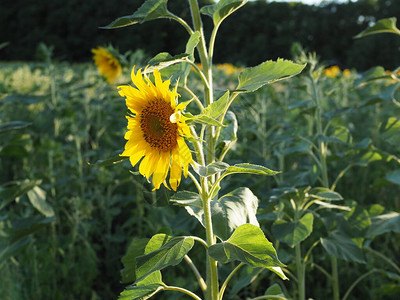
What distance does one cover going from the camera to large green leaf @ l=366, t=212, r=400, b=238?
1505mm

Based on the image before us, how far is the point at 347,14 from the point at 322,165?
16.7 meters

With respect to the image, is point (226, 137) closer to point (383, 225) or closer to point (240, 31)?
point (383, 225)

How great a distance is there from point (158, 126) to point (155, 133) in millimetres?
21

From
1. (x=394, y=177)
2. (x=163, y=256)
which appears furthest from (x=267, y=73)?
(x=394, y=177)

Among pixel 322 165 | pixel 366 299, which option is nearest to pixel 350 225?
pixel 322 165

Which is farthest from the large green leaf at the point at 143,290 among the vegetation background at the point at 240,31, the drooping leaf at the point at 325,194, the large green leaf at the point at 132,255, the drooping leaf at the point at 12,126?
the vegetation background at the point at 240,31

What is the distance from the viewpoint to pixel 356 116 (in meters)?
4.07

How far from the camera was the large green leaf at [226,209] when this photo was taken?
38.1 inches

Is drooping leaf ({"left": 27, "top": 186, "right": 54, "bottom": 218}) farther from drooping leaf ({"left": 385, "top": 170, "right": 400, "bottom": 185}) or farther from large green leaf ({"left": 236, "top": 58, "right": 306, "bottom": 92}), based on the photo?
drooping leaf ({"left": 385, "top": 170, "right": 400, "bottom": 185})

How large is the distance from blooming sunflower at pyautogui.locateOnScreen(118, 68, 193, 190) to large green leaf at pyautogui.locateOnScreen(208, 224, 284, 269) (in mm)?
149

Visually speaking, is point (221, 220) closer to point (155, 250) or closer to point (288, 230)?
point (155, 250)

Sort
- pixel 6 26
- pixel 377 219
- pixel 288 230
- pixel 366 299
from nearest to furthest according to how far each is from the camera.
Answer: pixel 288 230, pixel 377 219, pixel 366 299, pixel 6 26

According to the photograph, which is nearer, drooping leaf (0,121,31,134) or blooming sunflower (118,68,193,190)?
blooming sunflower (118,68,193,190)

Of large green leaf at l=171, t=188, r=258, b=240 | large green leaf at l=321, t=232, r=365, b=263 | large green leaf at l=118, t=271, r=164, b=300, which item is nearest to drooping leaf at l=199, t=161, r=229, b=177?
large green leaf at l=171, t=188, r=258, b=240
